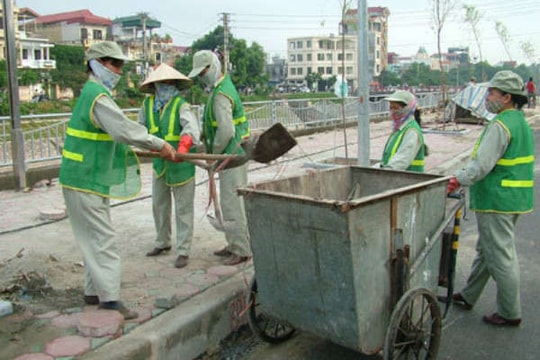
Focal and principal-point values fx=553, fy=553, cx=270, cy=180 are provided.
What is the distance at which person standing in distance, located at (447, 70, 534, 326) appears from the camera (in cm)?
377

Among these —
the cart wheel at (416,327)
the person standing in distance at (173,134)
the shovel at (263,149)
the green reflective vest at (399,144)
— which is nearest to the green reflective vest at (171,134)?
the person standing in distance at (173,134)

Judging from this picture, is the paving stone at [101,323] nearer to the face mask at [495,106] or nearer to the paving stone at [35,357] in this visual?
the paving stone at [35,357]

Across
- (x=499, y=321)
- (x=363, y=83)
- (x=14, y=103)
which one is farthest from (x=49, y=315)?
(x=363, y=83)

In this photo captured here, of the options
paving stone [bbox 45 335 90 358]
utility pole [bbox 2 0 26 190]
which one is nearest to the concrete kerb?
paving stone [bbox 45 335 90 358]

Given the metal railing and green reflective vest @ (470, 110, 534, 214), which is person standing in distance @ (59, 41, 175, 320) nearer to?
green reflective vest @ (470, 110, 534, 214)

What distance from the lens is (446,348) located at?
364cm

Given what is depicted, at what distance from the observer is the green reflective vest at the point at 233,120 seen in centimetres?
466

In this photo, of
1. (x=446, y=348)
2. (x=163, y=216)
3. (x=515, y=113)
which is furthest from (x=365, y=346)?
(x=163, y=216)

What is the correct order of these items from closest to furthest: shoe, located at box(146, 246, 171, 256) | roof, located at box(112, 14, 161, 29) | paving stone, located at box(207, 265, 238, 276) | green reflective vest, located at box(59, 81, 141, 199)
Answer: green reflective vest, located at box(59, 81, 141, 199) < paving stone, located at box(207, 265, 238, 276) < shoe, located at box(146, 246, 171, 256) < roof, located at box(112, 14, 161, 29)

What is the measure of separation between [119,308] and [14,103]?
5330 mm

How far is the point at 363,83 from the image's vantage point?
7.80 metres

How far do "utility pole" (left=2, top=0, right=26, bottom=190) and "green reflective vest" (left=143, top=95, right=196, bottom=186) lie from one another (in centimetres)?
406

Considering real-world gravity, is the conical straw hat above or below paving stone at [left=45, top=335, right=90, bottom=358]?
above

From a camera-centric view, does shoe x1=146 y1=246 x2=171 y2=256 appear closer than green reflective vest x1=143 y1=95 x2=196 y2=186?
No
